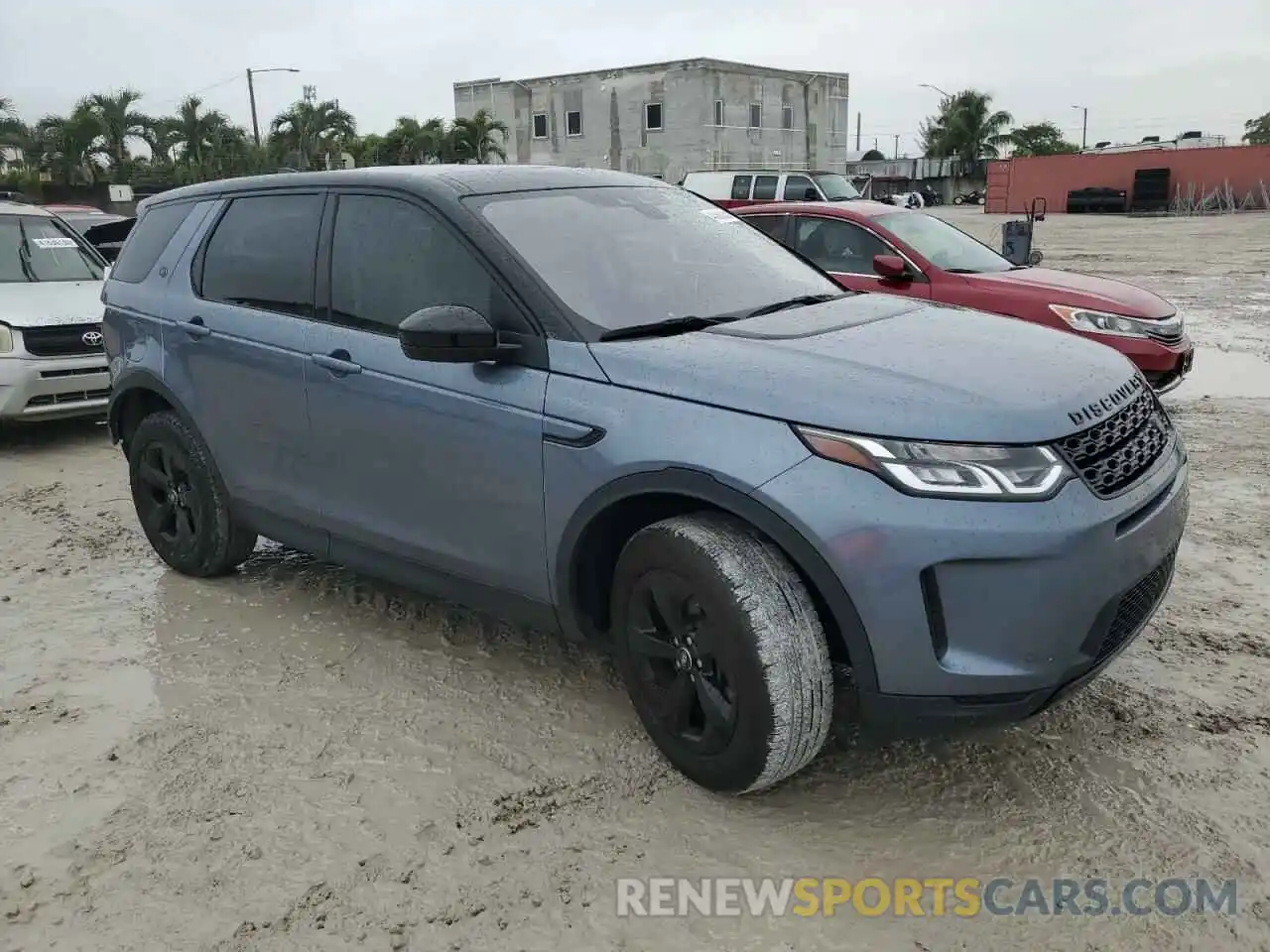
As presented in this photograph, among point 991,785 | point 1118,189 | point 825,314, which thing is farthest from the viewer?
point 1118,189

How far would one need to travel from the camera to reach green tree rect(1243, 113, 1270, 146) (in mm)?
82812

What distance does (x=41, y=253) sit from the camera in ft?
27.4

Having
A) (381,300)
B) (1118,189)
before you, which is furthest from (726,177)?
(1118,189)

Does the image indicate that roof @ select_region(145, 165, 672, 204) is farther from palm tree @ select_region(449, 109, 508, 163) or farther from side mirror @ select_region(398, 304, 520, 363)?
palm tree @ select_region(449, 109, 508, 163)

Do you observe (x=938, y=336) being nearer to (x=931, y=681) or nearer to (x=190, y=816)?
(x=931, y=681)

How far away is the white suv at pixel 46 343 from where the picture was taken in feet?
23.5

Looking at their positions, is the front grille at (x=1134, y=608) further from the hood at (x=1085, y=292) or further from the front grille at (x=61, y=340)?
the front grille at (x=61, y=340)

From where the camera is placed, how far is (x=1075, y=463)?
2.64 meters

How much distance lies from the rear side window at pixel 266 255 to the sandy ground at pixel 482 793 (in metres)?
1.28

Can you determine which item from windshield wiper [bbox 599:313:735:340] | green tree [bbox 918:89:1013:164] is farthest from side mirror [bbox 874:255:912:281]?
green tree [bbox 918:89:1013:164]

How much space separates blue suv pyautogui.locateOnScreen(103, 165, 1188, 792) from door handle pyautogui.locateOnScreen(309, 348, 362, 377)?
11 mm

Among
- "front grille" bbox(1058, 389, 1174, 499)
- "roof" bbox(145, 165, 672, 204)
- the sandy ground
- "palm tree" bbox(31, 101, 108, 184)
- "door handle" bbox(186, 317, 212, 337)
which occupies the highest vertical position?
"palm tree" bbox(31, 101, 108, 184)

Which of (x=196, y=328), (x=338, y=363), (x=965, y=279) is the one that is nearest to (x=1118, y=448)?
(x=338, y=363)

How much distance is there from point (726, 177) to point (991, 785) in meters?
19.6
